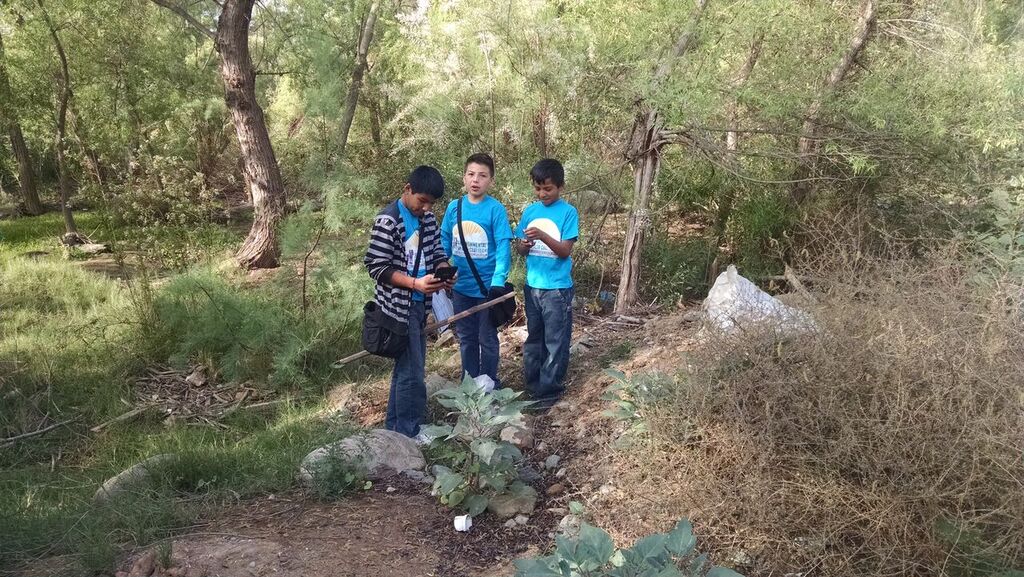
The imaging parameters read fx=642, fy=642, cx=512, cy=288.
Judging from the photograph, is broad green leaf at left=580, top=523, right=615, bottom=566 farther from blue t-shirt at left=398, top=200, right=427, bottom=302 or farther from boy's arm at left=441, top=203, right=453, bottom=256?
boy's arm at left=441, top=203, right=453, bottom=256

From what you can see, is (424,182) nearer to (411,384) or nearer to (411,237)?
(411,237)

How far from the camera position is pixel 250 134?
313 inches

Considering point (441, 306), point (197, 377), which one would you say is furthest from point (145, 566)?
point (197, 377)

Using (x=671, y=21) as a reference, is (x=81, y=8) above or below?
above

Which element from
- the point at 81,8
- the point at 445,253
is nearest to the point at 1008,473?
the point at 445,253

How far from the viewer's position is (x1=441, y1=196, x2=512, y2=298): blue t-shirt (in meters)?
3.88

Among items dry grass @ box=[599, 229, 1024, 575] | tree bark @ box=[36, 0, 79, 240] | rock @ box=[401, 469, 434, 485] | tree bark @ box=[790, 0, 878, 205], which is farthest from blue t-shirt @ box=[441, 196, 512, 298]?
tree bark @ box=[36, 0, 79, 240]

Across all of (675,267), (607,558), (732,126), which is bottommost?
(607,558)

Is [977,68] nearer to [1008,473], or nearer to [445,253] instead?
[1008,473]

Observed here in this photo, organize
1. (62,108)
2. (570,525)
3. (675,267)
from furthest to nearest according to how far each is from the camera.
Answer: (62,108)
(675,267)
(570,525)

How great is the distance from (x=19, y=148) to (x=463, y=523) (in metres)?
13.1

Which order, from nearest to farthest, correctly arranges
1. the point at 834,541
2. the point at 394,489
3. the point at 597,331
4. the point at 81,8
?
the point at 834,541, the point at 394,489, the point at 597,331, the point at 81,8

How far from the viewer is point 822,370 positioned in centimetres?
261

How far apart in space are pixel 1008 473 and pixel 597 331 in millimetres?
3235
